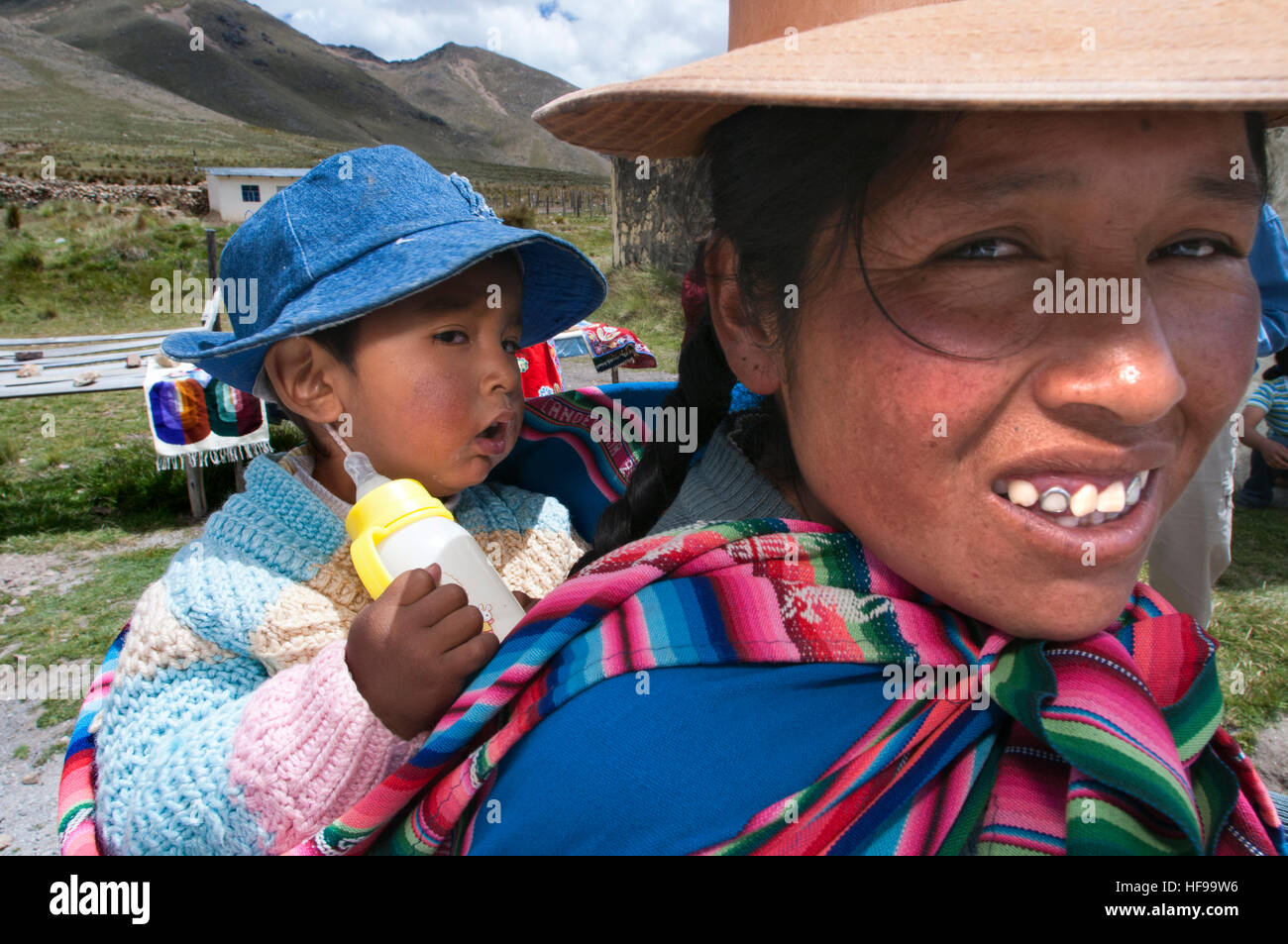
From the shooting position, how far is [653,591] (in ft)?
3.55

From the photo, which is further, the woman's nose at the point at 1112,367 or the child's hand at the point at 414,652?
the child's hand at the point at 414,652

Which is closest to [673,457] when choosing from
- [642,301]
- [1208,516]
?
[642,301]

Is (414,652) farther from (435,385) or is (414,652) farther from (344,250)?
(344,250)

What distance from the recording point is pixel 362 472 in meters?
1.72

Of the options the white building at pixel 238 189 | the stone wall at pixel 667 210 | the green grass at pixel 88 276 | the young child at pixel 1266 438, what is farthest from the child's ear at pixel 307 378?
the white building at pixel 238 189

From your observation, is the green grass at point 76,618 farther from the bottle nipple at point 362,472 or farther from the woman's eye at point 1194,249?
the woman's eye at point 1194,249

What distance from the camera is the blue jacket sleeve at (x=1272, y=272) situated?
8.74 feet

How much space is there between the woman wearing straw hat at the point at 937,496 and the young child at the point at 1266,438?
20.4 ft

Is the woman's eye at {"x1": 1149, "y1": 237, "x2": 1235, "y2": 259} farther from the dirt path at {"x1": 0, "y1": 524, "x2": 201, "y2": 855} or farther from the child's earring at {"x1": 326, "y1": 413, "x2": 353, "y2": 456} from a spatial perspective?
the dirt path at {"x1": 0, "y1": 524, "x2": 201, "y2": 855}

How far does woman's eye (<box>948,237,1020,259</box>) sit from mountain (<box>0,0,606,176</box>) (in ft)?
472

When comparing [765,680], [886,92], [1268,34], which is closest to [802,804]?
[765,680]

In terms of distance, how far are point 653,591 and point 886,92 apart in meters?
0.64

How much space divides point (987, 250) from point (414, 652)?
3.07 feet

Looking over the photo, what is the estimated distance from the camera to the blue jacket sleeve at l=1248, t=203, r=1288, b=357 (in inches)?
105
